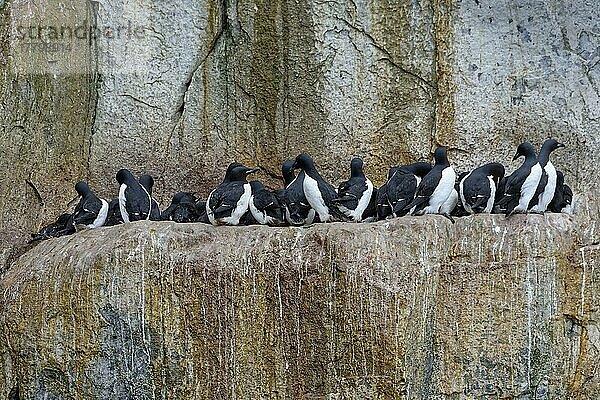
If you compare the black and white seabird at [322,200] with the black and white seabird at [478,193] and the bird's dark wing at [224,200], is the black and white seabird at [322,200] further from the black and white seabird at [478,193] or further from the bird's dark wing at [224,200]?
the black and white seabird at [478,193]

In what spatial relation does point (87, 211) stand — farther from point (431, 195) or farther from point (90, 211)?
point (431, 195)

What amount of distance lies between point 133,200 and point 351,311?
2602mm

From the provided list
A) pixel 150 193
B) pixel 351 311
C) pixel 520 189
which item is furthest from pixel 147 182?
pixel 520 189

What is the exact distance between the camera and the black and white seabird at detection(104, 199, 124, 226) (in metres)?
10.2

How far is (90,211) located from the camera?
1016 cm

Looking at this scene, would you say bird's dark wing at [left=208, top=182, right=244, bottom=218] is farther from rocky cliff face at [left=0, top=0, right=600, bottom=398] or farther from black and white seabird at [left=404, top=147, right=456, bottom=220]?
black and white seabird at [left=404, top=147, right=456, bottom=220]

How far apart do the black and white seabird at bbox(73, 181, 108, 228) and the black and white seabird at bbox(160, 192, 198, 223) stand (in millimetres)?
554

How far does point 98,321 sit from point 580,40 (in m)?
5.63

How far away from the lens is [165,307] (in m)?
8.71

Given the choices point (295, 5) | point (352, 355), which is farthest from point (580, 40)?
point (352, 355)

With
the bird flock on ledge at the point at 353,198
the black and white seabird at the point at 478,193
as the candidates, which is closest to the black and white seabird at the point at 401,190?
the bird flock on ledge at the point at 353,198

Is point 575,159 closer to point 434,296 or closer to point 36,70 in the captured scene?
point 434,296

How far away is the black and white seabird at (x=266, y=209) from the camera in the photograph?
31.7ft

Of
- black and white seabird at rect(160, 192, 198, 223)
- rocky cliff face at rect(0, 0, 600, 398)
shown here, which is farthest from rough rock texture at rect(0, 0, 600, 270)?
black and white seabird at rect(160, 192, 198, 223)
